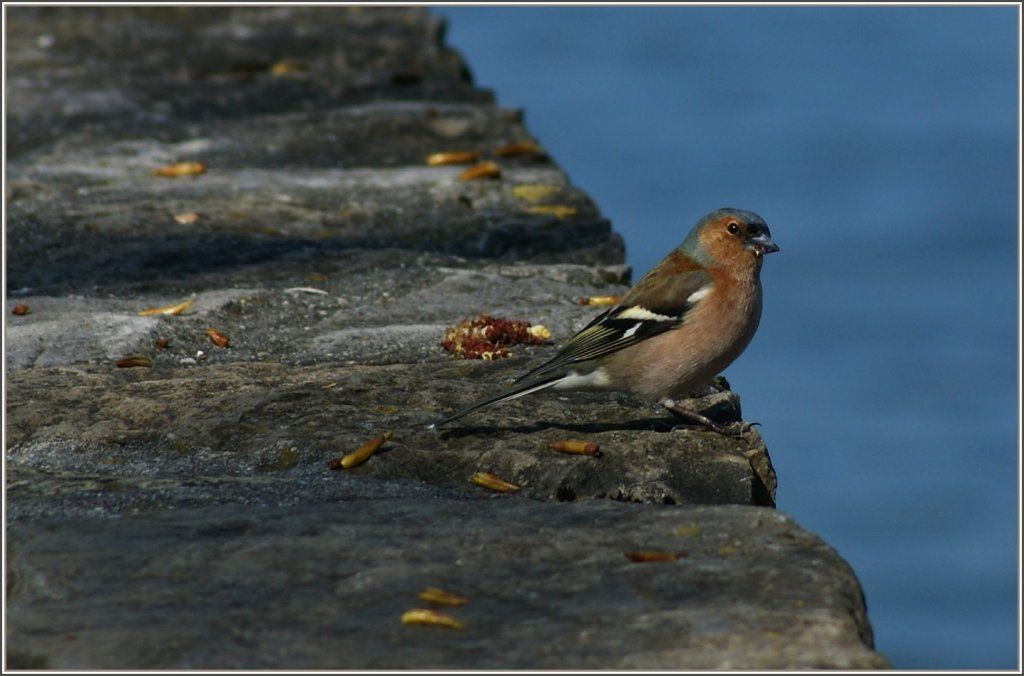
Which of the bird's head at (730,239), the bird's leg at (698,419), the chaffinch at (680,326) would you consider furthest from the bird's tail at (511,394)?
the bird's head at (730,239)

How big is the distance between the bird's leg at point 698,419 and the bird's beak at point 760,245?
2.98 ft

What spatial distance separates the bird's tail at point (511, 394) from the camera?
3691 mm

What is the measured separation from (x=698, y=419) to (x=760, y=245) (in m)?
1.14

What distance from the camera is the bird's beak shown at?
193 inches

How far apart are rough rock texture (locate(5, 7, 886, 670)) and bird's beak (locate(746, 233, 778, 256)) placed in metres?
0.45

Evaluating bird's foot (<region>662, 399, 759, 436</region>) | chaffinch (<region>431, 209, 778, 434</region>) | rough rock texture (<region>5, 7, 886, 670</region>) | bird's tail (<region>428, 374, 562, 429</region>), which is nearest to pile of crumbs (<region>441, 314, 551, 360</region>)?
rough rock texture (<region>5, 7, 886, 670</region>)

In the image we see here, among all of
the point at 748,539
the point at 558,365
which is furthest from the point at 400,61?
A: the point at 748,539

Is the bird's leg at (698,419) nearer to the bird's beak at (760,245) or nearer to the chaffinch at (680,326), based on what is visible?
the chaffinch at (680,326)

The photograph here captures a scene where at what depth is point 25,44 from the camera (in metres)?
7.14

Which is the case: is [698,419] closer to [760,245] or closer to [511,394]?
[511,394]

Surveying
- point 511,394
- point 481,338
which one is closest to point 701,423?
point 511,394

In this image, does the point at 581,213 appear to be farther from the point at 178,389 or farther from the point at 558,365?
the point at 178,389

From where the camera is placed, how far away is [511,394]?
3855mm

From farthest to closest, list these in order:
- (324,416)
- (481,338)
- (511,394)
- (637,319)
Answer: (637,319), (481,338), (511,394), (324,416)
